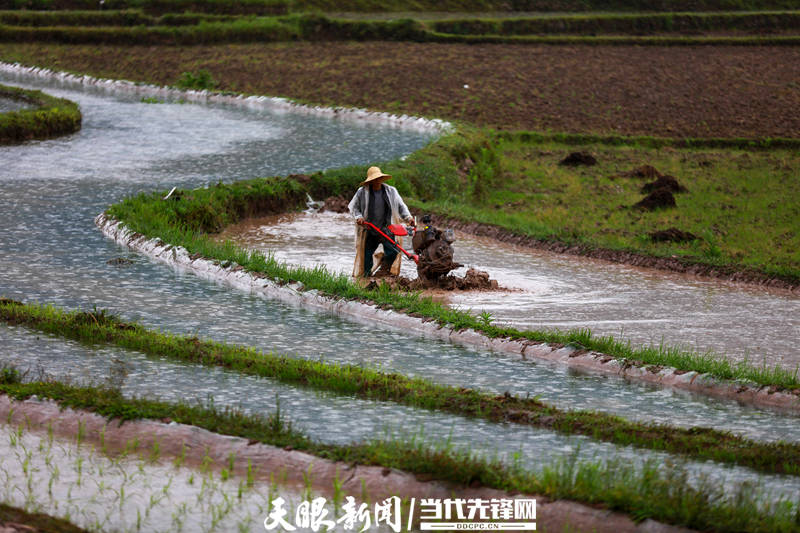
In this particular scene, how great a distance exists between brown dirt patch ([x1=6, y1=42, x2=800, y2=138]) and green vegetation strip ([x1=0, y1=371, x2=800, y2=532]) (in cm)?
2042

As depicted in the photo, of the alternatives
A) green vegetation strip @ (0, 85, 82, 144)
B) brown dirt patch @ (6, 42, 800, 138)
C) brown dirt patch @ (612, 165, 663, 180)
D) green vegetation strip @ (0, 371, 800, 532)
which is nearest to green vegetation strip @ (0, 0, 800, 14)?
brown dirt patch @ (6, 42, 800, 138)

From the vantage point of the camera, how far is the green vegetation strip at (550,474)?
5164mm

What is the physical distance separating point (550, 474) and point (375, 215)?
699cm

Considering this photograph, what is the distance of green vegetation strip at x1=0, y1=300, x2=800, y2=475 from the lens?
645cm

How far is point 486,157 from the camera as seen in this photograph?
2167 cm

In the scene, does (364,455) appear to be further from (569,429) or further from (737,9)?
(737,9)

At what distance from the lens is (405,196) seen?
59.0ft

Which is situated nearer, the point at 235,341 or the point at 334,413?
the point at 334,413

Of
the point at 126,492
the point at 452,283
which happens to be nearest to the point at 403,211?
the point at 452,283

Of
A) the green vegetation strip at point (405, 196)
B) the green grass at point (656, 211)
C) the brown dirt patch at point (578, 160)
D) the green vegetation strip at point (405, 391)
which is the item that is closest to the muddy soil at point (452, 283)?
the green vegetation strip at point (405, 196)

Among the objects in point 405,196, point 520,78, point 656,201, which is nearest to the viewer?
point 656,201

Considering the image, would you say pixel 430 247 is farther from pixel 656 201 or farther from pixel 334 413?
pixel 656 201

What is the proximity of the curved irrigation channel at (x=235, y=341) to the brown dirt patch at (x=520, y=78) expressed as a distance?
9.42 metres

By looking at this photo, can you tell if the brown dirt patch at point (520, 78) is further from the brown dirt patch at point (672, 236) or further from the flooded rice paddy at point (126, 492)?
the flooded rice paddy at point (126, 492)
